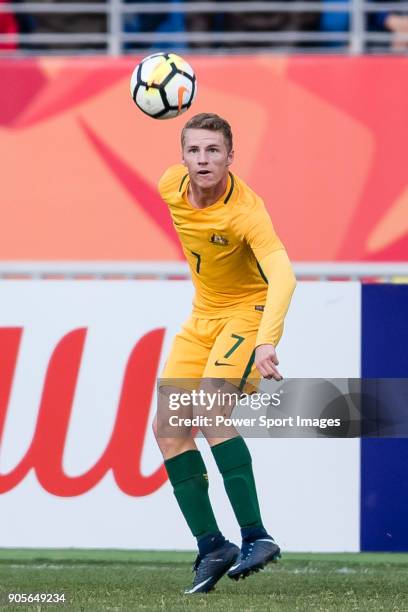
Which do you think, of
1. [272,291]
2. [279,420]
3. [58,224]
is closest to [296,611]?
A: [272,291]

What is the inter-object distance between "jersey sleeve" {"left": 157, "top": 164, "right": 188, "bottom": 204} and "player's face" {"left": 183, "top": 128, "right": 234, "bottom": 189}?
211mm

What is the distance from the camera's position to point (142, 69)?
6.29m

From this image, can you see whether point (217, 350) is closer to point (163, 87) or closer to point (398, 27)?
point (163, 87)

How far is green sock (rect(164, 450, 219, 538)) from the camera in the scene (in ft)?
19.1

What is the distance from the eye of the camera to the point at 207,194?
5828 mm

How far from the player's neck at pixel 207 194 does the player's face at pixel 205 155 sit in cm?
6

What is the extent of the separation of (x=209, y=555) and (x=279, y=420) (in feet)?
3.99

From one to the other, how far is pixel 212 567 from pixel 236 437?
0.56 m

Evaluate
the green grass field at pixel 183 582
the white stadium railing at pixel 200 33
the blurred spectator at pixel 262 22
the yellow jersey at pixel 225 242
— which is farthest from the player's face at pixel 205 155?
the blurred spectator at pixel 262 22

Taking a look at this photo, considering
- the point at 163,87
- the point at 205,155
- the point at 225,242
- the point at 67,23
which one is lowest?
the point at 225,242

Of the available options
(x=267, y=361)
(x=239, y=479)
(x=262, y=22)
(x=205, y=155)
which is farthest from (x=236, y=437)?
(x=262, y=22)

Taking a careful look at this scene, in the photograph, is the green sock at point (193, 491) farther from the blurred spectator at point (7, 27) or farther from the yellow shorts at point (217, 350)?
the blurred spectator at point (7, 27)

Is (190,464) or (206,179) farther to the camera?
(190,464)

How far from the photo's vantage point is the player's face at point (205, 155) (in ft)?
18.7
